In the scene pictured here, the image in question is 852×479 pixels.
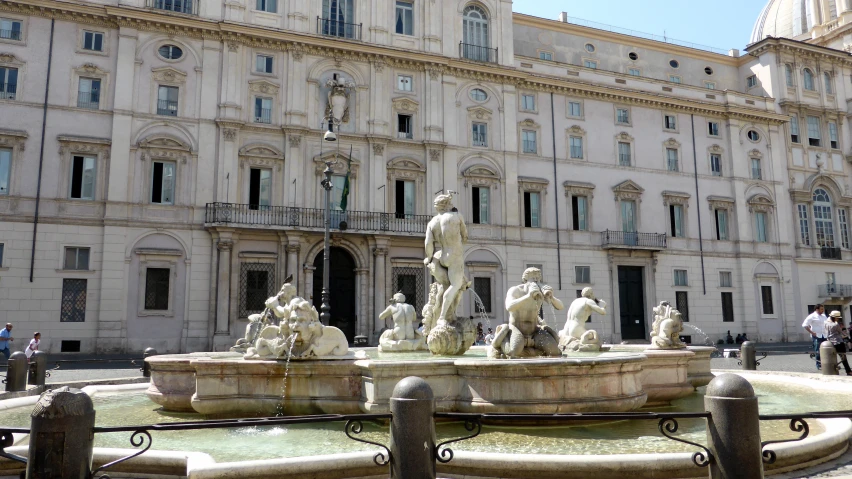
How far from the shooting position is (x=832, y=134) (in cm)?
3875

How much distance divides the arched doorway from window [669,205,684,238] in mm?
17448

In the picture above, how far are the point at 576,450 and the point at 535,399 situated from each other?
1056 mm

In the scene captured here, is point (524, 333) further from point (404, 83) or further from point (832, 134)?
point (832, 134)

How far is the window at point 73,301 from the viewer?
23.4 meters

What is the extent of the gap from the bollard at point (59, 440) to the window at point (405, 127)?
25520mm

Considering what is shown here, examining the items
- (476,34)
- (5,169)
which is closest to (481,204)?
(476,34)

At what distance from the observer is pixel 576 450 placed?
597cm

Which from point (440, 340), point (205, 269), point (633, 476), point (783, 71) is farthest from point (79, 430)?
point (783, 71)

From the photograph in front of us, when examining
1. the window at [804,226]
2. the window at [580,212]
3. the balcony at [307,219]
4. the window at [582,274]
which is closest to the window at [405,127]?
the balcony at [307,219]

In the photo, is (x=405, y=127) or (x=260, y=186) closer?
(x=260, y=186)

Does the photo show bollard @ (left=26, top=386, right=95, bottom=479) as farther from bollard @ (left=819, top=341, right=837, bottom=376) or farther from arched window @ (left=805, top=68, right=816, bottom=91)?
arched window @ (left=805, top=68, right=816, bottom=91)

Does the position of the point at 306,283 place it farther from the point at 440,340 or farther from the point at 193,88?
the point at 440,340

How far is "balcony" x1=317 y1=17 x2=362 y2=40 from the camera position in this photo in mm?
28266

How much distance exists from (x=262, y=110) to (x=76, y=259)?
913cm
